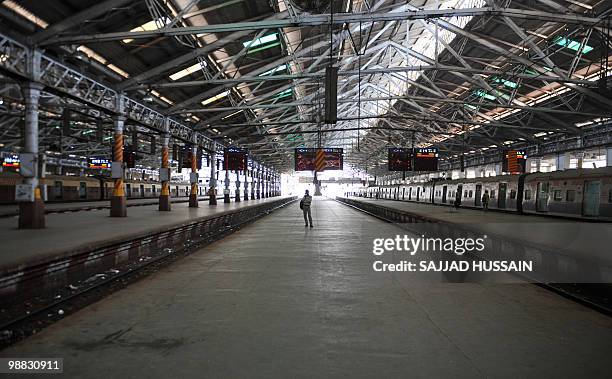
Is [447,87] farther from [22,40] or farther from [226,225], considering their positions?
[22,40]

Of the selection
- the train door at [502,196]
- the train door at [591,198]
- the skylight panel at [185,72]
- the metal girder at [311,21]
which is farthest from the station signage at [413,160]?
the metal girder at [311,21]

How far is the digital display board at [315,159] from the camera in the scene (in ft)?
103

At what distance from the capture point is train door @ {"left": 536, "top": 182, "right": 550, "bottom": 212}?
22470 millimetres

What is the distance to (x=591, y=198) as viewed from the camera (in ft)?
61.3

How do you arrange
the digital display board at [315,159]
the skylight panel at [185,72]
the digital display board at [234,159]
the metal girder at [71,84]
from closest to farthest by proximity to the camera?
the metal girder at [71,84], the skylight panel at [185,72], the digital display board at [315,159], the digital display board at [234,159]

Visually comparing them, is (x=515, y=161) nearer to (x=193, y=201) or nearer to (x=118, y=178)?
(x=193, y=201)

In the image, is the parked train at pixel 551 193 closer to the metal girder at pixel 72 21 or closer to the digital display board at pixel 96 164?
the metal girder at pixel 72 21

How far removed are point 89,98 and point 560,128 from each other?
31.0m

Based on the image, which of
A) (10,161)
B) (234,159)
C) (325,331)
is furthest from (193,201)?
(325,331)

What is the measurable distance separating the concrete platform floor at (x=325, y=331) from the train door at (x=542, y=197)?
1685 centimetres

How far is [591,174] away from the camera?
18.7 metres

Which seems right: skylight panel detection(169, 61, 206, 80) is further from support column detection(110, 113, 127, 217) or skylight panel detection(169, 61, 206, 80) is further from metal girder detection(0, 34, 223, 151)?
support column detection(110, 113, 127, 217)

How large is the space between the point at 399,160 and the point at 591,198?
12.7m

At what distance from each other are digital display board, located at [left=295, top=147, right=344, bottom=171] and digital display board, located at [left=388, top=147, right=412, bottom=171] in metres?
3.92
